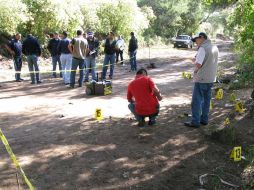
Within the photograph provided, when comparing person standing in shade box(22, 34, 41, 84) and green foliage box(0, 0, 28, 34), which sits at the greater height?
green foliage box(0, 0, 28, 34)

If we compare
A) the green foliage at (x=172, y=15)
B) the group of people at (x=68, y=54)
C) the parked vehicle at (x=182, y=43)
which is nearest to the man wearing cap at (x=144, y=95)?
the group of people at (x=68, y=54)

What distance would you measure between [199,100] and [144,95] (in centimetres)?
113

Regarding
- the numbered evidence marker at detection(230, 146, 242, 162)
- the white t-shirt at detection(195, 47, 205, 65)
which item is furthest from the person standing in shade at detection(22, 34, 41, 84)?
the numbered evidence marker at detection(230, 146, 242, 162)

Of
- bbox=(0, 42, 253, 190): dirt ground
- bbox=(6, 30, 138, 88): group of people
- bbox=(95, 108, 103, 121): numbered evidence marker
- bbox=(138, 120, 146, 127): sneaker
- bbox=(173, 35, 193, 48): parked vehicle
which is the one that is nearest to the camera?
bbox=(0, 42, 253, 190): dirt ground

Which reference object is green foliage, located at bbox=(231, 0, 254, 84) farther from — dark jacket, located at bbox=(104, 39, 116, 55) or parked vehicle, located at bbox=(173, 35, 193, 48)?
parked vehicle, located at bbox=(173, 35, 193, 48)

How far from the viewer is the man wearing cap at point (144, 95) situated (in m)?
7.71

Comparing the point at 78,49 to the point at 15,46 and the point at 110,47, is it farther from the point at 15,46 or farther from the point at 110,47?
the point at 15,46

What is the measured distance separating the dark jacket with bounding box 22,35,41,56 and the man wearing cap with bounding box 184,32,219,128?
7.67 m

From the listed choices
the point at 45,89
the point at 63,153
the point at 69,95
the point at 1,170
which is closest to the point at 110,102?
the point at 69,95

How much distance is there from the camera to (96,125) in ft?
27.1

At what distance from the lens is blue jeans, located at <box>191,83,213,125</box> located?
7.77 meters

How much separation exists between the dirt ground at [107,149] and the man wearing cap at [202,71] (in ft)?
1.58

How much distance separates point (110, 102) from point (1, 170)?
17.4ft

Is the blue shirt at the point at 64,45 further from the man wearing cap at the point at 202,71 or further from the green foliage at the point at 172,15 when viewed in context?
the green foliage at the point at 172,15
